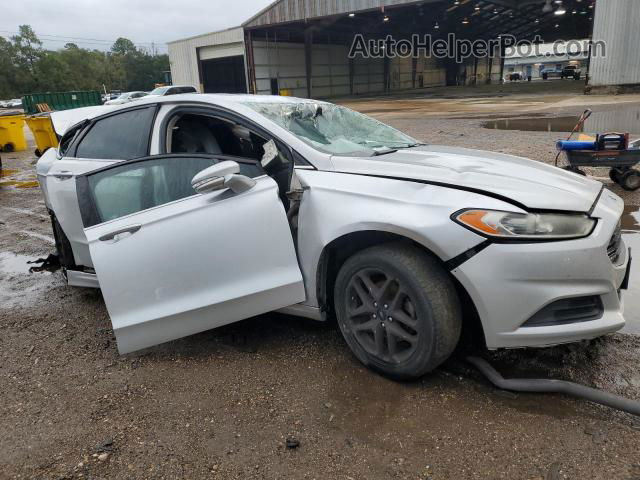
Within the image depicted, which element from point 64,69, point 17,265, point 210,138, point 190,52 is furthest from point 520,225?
point 64,69

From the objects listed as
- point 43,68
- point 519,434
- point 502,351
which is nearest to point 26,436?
point 519,434

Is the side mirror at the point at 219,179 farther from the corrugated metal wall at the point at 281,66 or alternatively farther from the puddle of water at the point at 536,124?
the corrugated metal wall at the point at 281,66

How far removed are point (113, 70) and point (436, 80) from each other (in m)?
62.0

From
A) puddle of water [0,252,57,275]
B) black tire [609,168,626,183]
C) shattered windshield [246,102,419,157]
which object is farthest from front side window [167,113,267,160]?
black tire [609,168,626,183]

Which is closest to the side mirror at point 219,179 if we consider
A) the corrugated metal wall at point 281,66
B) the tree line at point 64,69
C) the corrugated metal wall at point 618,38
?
the corrugated metal wall at point 618,38

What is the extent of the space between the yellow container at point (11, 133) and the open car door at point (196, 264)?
54.4ft

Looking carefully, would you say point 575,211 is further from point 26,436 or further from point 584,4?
point 584,4

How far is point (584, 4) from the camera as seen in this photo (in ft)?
135

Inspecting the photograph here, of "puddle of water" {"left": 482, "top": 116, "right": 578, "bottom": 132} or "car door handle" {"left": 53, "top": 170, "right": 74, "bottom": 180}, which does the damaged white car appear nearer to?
"car door handle" {"left": 53, "top": 170, "right": 74, "bottom": 180}

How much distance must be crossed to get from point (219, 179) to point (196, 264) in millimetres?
496

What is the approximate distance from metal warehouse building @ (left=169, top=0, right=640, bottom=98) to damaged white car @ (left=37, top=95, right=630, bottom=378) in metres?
25.0

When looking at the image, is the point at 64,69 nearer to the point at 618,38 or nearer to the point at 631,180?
the point at 618,38

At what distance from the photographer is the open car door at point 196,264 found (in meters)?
2.84

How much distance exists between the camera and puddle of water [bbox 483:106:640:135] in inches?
483
